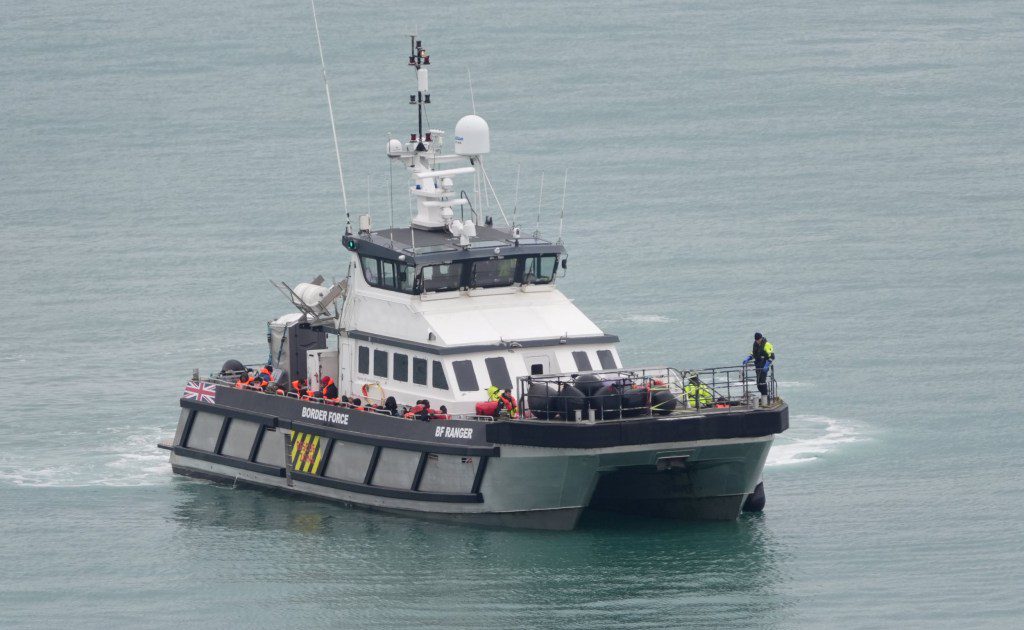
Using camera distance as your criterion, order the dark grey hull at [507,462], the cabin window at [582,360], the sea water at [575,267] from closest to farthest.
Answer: the sea water at [575,267] < the dark grey hull at [507,462] < the cabin window at [582,360]

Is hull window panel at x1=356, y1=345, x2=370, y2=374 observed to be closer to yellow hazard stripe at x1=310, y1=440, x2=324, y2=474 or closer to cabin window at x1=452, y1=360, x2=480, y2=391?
yellow hazard stripe at x1=310, y1=440, x2=324, y2=474

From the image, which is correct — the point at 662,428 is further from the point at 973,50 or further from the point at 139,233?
the point at 973,50

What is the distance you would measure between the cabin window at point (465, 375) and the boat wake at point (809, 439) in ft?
21.8

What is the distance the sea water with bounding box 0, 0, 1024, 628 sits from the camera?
35.3 meters

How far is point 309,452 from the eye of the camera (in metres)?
39.9

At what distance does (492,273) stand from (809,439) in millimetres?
7661

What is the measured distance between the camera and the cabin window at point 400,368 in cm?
3894

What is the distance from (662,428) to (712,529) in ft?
9.91

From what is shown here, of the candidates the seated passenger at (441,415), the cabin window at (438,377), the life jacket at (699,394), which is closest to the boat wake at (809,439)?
the life jacket at (699,394)

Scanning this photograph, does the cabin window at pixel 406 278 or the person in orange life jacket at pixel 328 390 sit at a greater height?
the cabin window at pixel 406 278

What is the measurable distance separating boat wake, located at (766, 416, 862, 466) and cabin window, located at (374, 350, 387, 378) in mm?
7485

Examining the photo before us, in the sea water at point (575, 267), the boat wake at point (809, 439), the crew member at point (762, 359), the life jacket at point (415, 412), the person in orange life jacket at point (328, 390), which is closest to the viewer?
the sea water at point (575, 267)

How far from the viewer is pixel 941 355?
49.7 metres

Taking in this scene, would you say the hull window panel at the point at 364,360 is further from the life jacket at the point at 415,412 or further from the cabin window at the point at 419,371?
the life jacket at the point at 415,412
